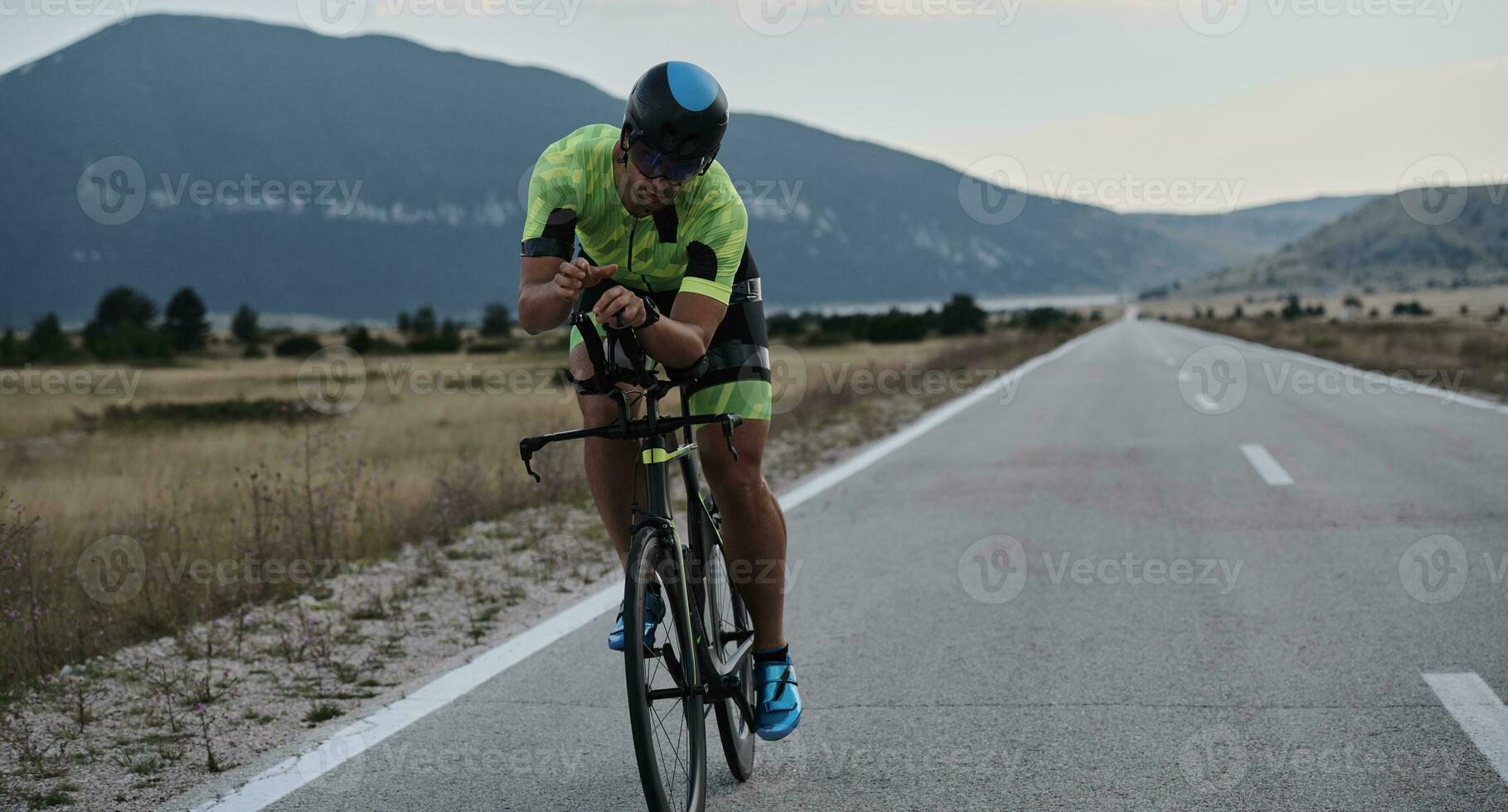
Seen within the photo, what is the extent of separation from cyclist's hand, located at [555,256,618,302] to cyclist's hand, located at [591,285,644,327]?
0.15ft

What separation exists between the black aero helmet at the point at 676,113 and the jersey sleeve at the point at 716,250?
0.85 feet

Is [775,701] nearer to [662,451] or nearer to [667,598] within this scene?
[667,598]

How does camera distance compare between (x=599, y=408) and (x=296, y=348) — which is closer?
(x=599, y=408)

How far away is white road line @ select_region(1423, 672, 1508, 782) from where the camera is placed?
3.36 meters

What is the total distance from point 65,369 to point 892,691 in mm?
48922

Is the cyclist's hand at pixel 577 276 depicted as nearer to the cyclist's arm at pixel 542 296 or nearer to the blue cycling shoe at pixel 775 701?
the cyclist's arm at pixel 542 296

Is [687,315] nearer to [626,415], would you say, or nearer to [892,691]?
[626,415]

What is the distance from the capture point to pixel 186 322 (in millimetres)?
69375

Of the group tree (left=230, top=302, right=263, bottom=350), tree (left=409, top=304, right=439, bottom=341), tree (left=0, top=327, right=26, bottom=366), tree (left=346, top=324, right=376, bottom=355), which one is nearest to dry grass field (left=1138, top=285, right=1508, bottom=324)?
tree (left=409, top=304, right=439, bottom=341)

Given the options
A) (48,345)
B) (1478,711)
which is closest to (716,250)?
(1478,711)

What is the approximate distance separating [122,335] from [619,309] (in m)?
66.4

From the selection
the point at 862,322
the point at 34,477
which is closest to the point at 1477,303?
the point at 862,322

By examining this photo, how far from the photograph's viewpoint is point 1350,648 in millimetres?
4582

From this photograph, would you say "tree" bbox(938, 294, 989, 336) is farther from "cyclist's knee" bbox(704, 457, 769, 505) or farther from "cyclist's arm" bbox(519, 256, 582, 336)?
"cyclist's arm" bbox(519, 256, 582, 336)
